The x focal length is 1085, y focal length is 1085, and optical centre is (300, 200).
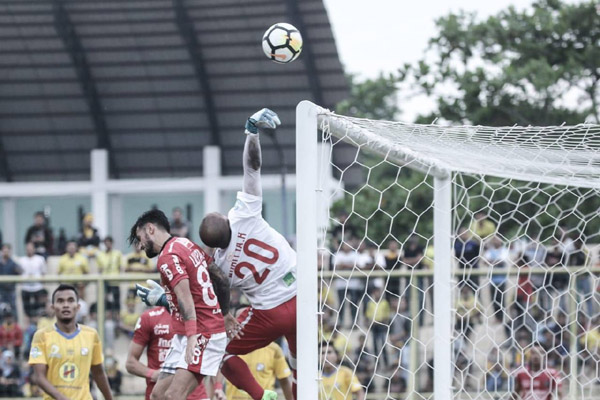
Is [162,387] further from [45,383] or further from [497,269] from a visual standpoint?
[497,269]

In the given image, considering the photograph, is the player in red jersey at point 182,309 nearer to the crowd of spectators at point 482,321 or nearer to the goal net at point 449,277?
the goal net at point 449,277

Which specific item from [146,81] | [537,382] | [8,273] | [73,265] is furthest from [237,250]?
[146,81]

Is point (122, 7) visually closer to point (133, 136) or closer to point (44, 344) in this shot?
point (133, 136)

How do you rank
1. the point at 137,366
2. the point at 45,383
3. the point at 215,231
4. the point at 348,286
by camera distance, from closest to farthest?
1. the point at 215,231
2. the point at 45,383
3. the point at 137,366
4. the point at 348,286

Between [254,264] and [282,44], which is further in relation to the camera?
[254,264]

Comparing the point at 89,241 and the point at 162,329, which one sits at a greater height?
the point at 89,241

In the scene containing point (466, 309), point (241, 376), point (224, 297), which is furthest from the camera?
point (466, 309)

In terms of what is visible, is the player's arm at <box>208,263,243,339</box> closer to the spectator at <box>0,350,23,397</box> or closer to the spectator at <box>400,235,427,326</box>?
the spectator at <box>400,235,427,326</box>

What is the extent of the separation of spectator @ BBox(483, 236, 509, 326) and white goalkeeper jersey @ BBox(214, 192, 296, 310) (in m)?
4.36

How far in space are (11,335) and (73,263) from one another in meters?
1.83

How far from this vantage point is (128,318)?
41.1ft

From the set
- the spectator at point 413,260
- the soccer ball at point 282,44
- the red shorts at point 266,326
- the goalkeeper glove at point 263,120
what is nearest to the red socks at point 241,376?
the red shorts at point 266,326

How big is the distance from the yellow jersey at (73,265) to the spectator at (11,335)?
1.59 m

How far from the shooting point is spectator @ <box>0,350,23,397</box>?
12.4 meters
